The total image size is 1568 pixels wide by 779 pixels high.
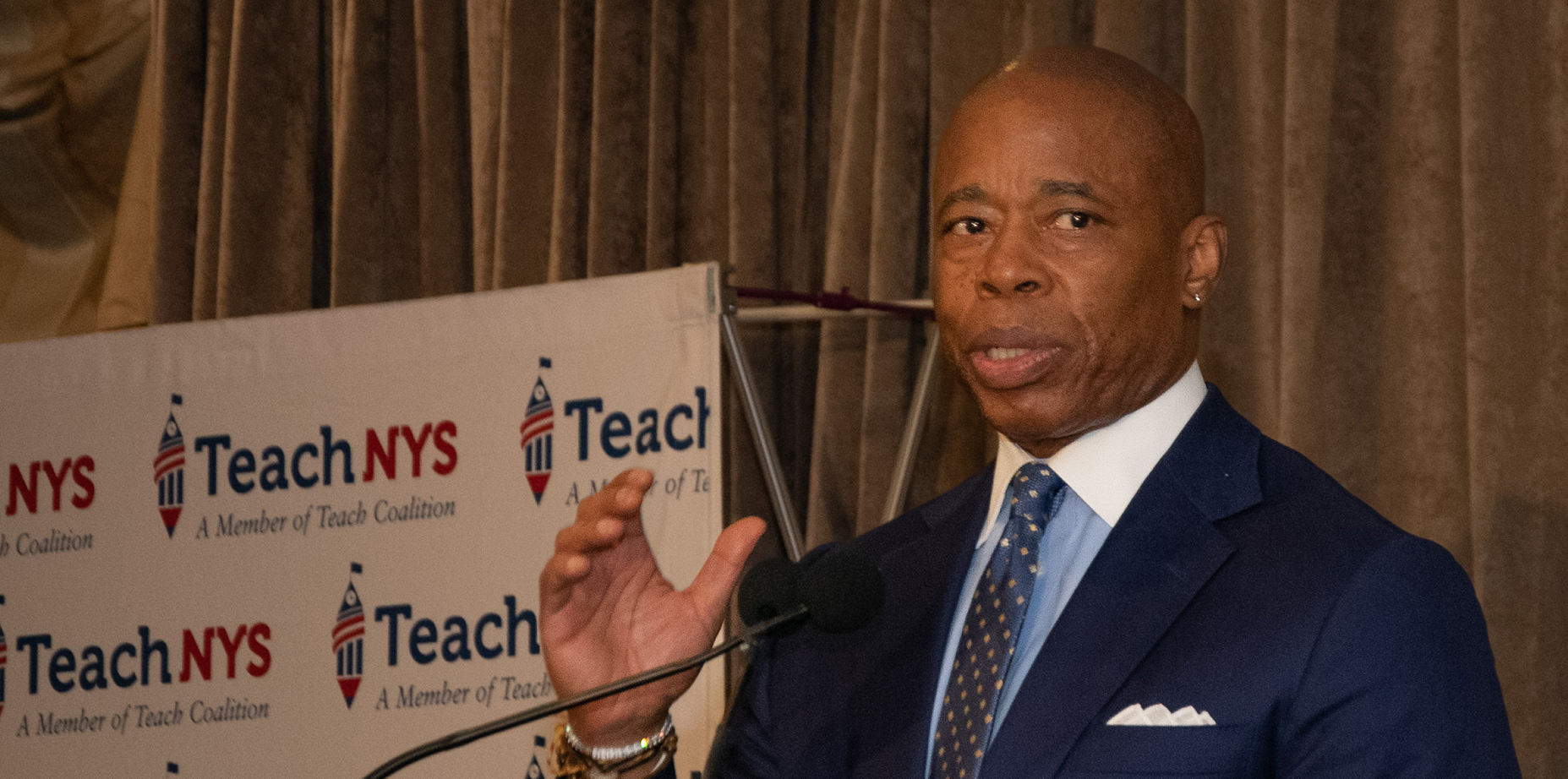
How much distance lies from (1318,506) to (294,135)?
3221mm

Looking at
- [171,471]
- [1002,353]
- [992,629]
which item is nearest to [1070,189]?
[1002,353]

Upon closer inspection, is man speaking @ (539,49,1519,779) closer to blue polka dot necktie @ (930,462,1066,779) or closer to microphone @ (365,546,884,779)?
blue polka dot necktie @ (930,462,1066,779)

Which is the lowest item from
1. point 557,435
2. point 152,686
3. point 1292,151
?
point 152,686

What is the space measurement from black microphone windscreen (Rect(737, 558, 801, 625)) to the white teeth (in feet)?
1.07

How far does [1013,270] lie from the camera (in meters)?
1.52

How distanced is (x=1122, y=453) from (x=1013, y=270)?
0.69ft

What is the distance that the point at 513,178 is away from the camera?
3.68 meters

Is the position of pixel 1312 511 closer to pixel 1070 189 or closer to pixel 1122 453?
pixel 1122 453

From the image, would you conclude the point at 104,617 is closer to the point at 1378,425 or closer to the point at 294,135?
the point at 294,135

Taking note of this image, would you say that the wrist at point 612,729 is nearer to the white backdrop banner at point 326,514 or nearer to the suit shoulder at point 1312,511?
the suit shoulder at point 1312,511

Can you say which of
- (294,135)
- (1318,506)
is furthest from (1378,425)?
(294,135)

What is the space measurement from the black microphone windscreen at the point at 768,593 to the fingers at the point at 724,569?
0.14 meters

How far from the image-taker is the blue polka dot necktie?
1.42 m

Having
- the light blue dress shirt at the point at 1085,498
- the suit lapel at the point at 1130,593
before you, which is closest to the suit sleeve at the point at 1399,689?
the suit lapel at the point at 1130,593
